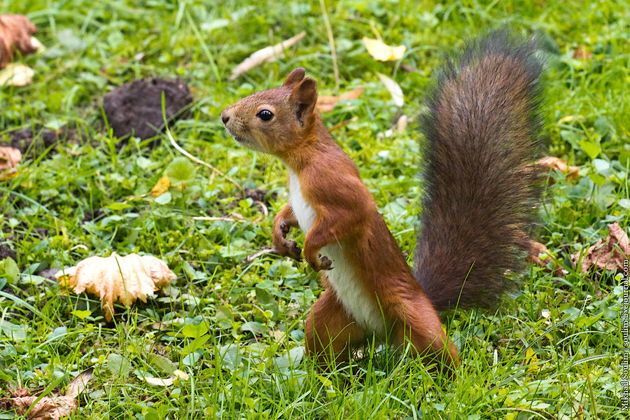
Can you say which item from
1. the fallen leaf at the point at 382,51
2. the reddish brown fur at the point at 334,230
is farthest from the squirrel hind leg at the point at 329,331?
the fallen leaf at the point at 382,51

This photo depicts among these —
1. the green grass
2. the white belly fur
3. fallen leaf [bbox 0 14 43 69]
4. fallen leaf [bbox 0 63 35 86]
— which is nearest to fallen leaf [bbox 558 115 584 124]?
the green grass

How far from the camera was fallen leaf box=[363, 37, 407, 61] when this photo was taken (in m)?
3.74

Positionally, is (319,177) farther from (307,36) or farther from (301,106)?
(307,36)

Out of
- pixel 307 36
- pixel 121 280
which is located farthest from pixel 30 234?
pixel 307 36

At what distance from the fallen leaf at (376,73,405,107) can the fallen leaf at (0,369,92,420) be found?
1931 mm

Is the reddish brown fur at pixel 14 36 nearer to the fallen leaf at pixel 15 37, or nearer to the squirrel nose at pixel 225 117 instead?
the fallen leaf at pixel 15 37

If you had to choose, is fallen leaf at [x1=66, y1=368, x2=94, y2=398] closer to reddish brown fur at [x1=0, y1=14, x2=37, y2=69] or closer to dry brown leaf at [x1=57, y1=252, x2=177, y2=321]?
dry brown leaf at [x1=57, y1=252, x2=177, y2=321]

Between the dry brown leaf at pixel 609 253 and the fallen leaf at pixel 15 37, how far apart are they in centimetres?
265

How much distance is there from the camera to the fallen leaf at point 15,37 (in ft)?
13.5

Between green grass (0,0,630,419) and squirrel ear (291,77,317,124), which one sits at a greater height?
squirrel ear (291,77,317,124)

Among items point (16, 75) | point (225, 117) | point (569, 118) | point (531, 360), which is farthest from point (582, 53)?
point (16, 75)

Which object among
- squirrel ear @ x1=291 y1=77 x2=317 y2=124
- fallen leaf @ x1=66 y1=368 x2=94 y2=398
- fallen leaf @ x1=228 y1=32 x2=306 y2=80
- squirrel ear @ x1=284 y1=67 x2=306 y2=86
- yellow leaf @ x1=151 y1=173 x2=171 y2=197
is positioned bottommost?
fallen leaf @ x1=66 y1=368 x2=94 y2=398

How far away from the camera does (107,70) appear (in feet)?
13.6

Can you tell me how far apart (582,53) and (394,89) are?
85cm
